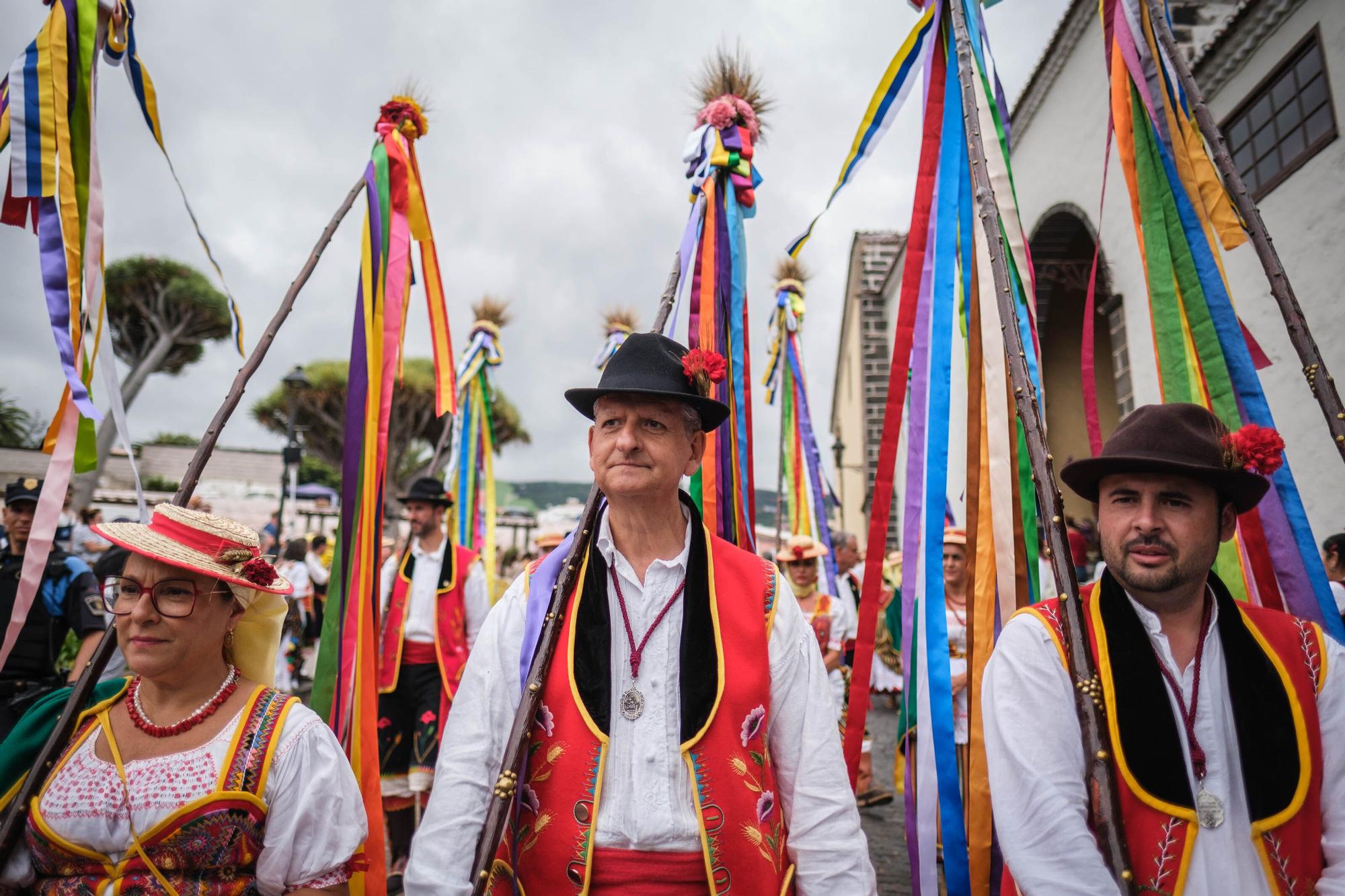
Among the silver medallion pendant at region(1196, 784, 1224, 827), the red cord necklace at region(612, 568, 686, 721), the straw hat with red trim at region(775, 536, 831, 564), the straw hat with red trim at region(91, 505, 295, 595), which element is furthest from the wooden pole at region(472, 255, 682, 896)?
the straw hat with red trim at region(775, 536, 831, 564)

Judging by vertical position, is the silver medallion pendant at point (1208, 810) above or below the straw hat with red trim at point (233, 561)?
below

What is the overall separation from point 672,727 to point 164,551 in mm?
1254

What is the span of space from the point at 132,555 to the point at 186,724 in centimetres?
43

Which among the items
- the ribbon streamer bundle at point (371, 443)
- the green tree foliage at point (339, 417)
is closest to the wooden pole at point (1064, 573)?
the ribbon streamer bundle at point (371, 443)

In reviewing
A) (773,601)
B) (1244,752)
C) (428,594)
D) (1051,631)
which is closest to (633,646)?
(773,601)

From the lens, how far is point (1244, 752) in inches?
68.2

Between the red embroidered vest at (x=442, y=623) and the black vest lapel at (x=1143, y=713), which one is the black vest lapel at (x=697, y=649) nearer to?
the black vest lapel at (x=1143, y=713)

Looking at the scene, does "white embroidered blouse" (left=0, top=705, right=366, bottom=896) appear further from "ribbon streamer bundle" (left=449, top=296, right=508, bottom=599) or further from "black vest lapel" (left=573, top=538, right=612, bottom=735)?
"ribbon streamer bundle" (left=449, top=296, right=508, bottom=599)

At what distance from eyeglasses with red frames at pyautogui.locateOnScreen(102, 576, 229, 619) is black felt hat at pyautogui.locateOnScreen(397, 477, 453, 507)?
3.06 meters

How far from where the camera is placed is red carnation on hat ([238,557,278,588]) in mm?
1987

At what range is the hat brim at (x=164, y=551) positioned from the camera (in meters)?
1.83

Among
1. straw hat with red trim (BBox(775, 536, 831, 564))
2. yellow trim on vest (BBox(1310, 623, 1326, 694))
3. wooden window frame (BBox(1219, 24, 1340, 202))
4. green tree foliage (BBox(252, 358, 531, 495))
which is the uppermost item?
green tree foliage (BBox(252, 358, 531, 495))

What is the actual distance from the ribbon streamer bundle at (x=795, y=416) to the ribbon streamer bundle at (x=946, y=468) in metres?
3.89

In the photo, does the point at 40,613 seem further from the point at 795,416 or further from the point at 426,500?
the point at 795,416
